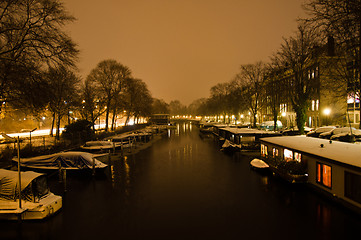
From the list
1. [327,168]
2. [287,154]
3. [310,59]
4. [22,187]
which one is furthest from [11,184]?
[310,59]

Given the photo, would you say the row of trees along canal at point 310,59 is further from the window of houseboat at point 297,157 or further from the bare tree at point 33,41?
the bare tree at point 33,41

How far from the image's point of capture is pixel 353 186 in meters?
13.1

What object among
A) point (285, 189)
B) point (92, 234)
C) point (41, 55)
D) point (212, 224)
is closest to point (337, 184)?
point (285, 189)

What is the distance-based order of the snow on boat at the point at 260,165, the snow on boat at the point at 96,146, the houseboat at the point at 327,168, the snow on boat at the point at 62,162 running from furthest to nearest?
the snow on boat at the point at 96,146
the snow on boat at the point at 260,165
the snow on boat at the point at 62,162
the houseboat at the point at 327,168

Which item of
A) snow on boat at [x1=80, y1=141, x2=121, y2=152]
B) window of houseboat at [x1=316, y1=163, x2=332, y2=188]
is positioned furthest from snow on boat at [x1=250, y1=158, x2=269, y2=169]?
snow on boat at [x1=80, y1=141, x2=121, y2=152]

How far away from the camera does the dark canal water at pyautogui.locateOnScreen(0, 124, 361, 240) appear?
39.9 ft

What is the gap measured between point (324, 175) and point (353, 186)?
284cm

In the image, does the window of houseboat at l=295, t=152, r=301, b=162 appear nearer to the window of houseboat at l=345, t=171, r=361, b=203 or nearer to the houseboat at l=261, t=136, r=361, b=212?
the houseboat at l=261, t=136, r=361, b=212

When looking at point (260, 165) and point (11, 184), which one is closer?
point (11, 184)

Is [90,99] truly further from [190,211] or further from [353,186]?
[353,186]

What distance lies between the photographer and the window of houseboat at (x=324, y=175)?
15.4m

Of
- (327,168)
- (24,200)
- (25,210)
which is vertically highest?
(327,168)

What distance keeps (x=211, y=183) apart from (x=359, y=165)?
11398mm

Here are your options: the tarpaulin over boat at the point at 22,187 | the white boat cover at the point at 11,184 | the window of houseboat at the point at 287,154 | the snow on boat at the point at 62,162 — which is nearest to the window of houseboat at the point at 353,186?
the window of houseboat at the point at 287,154
